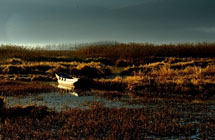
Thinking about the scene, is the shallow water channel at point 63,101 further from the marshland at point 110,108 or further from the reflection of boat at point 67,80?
Result: the reflection of boat at point 67,80

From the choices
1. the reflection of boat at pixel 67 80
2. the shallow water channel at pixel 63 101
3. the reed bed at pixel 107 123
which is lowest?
the reed bed at pixel 107 123

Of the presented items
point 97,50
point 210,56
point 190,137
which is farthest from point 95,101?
point 97,50

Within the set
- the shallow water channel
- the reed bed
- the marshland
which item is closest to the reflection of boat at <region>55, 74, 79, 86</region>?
the marshland

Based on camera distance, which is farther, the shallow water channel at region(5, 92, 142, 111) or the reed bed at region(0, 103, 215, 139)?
the shallow water channel at region(5, 92, 142, 111)

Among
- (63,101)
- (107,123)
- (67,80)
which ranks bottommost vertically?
(107,123)

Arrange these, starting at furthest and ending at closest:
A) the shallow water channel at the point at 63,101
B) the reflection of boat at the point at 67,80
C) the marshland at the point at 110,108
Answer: the reflection of boat at the point at 67,80 < the shallow water channel at the point at 63,101 < the marshland at the point at 110,108

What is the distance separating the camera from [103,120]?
13.5 meters

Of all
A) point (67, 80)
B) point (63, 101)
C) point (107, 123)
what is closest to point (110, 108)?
point (107, 123)

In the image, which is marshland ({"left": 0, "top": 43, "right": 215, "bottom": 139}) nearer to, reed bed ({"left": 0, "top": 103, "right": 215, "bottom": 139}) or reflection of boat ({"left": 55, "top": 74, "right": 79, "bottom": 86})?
reed bed ({"left": 0, "top": 103, "right": 215, "bottom": 139})

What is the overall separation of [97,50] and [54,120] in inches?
1710

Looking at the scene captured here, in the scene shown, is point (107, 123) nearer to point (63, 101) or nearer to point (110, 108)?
point (110, 108)

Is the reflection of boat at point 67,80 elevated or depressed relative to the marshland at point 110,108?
elevated

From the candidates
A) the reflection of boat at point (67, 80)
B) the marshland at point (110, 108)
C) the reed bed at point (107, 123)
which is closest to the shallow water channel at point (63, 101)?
the marshland at point (110, 108)

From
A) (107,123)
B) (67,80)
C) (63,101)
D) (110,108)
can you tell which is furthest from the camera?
(67,80)
